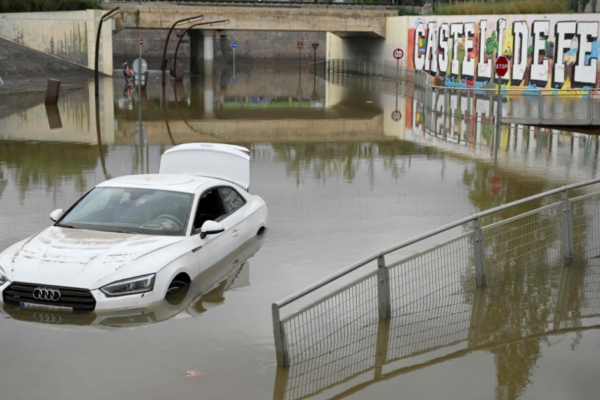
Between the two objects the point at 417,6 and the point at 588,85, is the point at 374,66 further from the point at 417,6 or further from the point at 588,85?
the point at 588,85

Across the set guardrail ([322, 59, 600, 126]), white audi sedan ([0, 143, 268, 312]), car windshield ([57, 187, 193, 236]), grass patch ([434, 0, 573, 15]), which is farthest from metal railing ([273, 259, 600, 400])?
grass patch ([434, 0, 573, 15])

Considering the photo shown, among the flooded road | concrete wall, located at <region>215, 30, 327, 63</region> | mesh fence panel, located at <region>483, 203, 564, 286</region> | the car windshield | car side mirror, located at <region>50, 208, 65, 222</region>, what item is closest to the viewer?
the flooded road

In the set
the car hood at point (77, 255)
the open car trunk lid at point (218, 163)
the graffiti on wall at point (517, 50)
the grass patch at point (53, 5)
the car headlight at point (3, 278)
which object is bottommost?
the car headlight at point (3, 278)

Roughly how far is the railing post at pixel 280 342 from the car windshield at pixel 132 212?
3060 millimetres

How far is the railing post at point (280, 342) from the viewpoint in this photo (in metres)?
8.09

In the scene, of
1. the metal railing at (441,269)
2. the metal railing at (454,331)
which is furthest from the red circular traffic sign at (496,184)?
the metal railing at (454,331)

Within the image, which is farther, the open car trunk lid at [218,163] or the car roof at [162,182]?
the open car trunk lid at [218,163]

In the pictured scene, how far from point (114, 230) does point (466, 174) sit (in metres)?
10.3

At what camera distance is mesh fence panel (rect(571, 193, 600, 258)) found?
1162 cm

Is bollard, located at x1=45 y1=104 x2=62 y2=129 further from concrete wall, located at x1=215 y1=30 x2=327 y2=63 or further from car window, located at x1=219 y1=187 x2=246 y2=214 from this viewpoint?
concrete wall, located at x1=215 y1=30 x2=327 y2=63

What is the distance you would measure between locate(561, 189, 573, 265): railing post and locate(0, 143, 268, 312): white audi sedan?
4194mm

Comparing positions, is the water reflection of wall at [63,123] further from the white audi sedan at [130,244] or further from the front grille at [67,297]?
the front grille at [67,297]

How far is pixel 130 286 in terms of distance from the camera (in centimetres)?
991

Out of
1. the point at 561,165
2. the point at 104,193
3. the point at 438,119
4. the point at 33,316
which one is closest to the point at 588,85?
the point at 438,119
